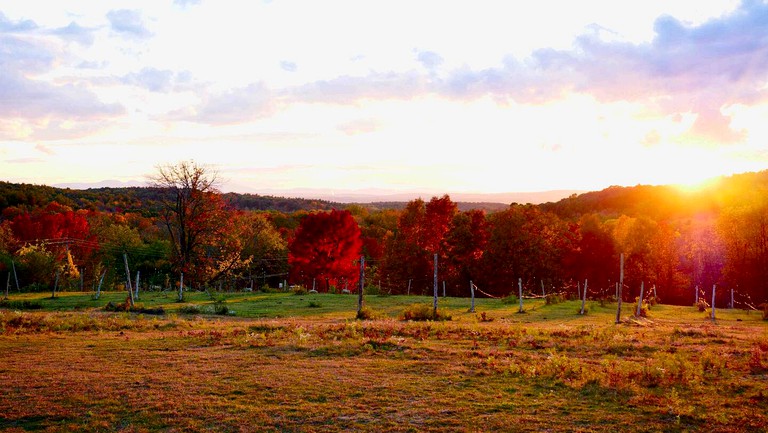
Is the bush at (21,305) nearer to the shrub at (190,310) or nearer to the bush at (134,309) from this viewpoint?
the bush at (134,309)

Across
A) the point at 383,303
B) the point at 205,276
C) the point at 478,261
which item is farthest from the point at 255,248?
the point at 383,303

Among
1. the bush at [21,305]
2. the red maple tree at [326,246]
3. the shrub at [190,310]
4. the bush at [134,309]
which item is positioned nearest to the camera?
the bush at [134,309]

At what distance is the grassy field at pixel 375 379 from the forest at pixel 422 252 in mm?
30581

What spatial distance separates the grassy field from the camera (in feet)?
32.7

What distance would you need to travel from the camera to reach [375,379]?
13.3 meters

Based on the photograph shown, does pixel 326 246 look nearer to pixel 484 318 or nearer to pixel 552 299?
pixel 552 299

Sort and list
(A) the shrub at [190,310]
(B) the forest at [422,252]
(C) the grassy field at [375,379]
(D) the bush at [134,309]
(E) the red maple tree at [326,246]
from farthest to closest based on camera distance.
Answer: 1. (E) the red maple tree at [326,246]
2. (B) the forest at [422,252]
3. (A) the shrub at [190,310]
4. (D) the bush at [134,309]
5. (C) the grassy field at [375,379]

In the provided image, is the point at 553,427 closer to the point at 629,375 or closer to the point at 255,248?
the point at 629,375

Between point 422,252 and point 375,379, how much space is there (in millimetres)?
52344

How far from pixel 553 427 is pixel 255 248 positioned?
221 ft

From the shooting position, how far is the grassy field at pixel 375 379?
9953mm

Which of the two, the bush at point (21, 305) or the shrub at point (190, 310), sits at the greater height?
the shrub at point (190, 310)

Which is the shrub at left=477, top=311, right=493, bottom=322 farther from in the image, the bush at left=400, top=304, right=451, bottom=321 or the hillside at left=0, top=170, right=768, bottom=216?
the hillside at left=0, top=170, right=768, bottom=216

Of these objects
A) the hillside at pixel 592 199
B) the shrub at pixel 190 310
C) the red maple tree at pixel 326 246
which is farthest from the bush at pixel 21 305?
the hillside at pixel 592 199
